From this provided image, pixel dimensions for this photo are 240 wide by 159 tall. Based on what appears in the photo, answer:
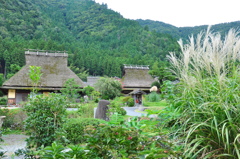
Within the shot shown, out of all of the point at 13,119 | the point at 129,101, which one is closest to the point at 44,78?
the point at 129,101

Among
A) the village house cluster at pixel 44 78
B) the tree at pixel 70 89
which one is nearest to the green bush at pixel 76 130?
the tree at pixel 70 89


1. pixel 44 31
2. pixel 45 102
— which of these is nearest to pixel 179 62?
pixel 45 102

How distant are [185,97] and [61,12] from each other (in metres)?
79.3

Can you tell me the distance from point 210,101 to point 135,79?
2332cm

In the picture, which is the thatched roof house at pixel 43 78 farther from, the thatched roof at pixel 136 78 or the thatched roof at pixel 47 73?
the thatched roof at pixel 136 78

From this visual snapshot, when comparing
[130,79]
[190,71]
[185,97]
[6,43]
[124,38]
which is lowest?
[130,79]

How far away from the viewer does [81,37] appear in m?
61.7

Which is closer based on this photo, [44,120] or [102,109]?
[44,120]

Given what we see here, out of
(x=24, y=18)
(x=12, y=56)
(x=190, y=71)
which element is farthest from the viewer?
(x=24, y=18)

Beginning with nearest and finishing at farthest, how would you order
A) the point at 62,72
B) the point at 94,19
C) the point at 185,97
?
the point at 185,97 → the point at 62,72 → the point at 94,19

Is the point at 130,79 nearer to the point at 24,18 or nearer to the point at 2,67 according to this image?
the point at 2,67

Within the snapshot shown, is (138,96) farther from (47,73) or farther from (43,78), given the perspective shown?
(43,78)

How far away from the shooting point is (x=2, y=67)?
117ft

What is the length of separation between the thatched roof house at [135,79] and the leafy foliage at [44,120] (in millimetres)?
21158
